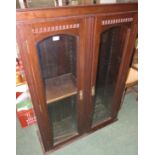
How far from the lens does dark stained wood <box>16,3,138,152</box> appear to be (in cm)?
85

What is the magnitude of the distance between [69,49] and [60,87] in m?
0.40

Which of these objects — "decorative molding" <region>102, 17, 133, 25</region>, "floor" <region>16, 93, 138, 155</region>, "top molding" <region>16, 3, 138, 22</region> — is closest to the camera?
"top molding" <region>16, 3, 138, 22</region>

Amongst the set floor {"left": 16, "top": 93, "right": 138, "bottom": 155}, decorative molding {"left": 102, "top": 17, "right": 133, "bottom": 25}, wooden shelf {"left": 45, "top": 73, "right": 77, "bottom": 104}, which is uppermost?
decorative molding {"left": 102, "top": 17, "right": 133, "bottom": 25}

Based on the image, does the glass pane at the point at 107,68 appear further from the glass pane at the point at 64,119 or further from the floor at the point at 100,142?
the glass pane at the point at 64,119

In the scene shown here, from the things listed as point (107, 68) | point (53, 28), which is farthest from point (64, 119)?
point (53, 28)

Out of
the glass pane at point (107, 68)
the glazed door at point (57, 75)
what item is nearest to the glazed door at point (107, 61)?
the glass pane at point (107, 68)

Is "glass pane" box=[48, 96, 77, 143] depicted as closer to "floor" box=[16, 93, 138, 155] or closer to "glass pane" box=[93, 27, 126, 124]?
"floor" box=[16, 93, 138, 155]

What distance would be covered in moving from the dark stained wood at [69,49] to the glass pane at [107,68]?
0.03 meters

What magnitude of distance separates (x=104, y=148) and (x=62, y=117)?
629 mm

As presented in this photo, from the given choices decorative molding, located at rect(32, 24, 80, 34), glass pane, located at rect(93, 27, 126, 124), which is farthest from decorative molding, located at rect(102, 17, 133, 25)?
decorative molding, located at rect(32, 24, 80, 34)
